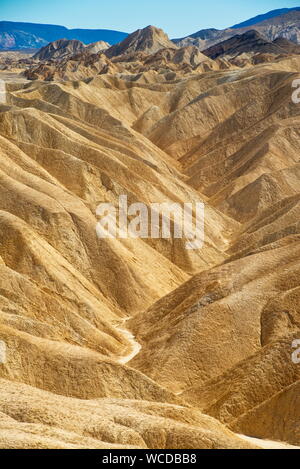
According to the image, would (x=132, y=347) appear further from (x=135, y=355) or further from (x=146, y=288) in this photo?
(x=146, y=288)

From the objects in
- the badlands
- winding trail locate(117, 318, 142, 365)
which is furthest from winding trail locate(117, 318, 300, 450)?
the badlands

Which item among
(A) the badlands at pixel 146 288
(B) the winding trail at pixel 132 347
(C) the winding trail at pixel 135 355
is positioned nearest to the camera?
(A) the badlands at pixel 146 288

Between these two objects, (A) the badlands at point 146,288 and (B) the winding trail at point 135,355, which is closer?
(A) the badlands at point 146,288

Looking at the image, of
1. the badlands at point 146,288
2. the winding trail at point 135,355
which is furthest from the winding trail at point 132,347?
the badlands at point 146,288

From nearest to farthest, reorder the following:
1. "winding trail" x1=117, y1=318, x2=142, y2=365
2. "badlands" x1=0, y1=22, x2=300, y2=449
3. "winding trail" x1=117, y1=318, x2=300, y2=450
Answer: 1. "badlands" x1=0, y1=22, x2=300, y2=449
2. "winding trail" x1=117, y1=318, x2=300, y2=450
3. "winding trail" x1=117, y1=318, x2=142, y2=365

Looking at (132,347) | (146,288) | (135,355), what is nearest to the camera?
(135,355)

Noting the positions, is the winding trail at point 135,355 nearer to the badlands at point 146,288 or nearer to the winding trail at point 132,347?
the winding trail at point 132,347

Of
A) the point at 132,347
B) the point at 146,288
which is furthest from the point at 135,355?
the point at 146,288

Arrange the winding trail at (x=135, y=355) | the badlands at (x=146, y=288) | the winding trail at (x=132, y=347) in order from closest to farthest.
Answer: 1. the badlands at (x=146, y=288)
2. the winding trail at (x=135, y=355)
3. the winding trail at (x=132, y=347)

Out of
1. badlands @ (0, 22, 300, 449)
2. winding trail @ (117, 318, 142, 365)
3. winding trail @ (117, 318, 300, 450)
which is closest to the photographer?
badlands @ (0, 22, 300, 449)

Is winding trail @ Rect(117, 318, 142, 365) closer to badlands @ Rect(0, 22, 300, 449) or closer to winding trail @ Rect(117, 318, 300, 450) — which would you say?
winding trail @ Rect(117, 318, 300, 450)
